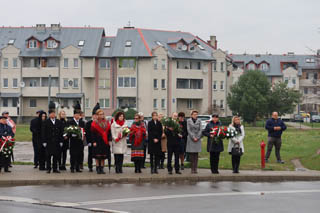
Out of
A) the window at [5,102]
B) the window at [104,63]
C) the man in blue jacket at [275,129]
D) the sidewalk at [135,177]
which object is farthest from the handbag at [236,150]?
the window at [5,102]

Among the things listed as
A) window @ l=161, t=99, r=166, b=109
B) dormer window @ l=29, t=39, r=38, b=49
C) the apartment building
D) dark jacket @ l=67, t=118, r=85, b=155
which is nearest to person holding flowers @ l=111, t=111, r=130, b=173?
dark jacket @ l=67, t=118, r=85, b=155

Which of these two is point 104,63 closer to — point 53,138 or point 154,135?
point 53,138

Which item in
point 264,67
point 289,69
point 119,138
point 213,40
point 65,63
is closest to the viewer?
point 119,138

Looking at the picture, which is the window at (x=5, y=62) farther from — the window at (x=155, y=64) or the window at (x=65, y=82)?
the window at (x=155, y=64)

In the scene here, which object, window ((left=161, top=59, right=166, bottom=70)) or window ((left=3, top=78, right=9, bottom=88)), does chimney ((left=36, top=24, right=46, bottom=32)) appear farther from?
window ((left=161, top=59, right=166, bottom=70))

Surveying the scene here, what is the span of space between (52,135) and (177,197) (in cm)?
666

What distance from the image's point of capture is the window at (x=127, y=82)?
8261 centimetres

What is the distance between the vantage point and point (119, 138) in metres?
19.0

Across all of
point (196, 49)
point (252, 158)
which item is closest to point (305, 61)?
point (196, 49)

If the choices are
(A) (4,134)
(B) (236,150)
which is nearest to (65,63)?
(A) (4,134)

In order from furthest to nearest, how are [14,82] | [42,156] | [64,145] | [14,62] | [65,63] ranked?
1. [14,82]
2. [14,62]
3. [65,63]
4. [64,145]
5. [42,156]

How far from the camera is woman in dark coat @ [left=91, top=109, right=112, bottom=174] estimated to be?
1900cm

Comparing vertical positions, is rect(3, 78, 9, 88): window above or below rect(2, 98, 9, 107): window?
above

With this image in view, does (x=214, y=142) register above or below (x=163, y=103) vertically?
below
